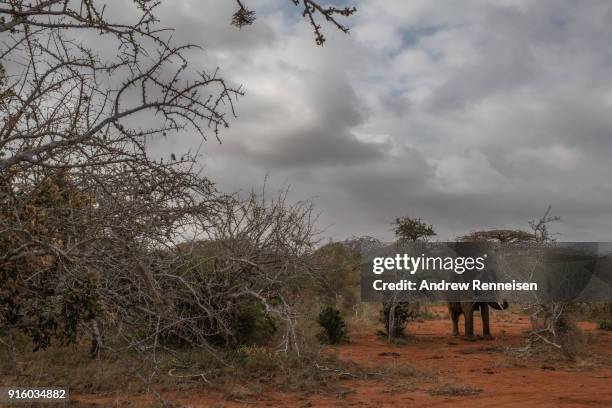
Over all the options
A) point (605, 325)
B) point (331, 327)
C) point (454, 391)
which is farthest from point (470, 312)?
point (454, 391)

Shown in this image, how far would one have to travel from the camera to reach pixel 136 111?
3.85 m

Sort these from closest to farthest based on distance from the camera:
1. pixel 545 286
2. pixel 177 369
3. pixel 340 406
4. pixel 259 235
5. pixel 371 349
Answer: pixel 340 406
pixel 177 369
pixel 259 235
pixel 545 286
pixel 371 349

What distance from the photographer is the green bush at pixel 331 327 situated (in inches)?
594

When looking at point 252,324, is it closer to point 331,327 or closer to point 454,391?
point 454,391

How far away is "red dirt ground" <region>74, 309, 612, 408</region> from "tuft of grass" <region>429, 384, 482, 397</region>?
0.37 ft

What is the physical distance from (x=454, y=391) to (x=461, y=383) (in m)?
0.94

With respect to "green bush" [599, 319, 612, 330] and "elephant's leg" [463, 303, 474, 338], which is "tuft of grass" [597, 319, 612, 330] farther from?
"elephant's leg" [463, 303, 474, 338]

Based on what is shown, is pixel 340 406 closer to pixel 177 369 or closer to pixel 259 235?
pixel 177 369

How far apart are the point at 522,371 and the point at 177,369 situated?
21.3 feet

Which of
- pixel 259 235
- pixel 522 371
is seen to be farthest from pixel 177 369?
pixel 522 371

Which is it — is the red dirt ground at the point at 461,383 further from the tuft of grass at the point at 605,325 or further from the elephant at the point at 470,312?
the tuft of grass at the point at 605,325

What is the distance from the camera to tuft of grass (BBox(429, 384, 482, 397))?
29.8 ft

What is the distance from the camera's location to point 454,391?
9148 millimetres

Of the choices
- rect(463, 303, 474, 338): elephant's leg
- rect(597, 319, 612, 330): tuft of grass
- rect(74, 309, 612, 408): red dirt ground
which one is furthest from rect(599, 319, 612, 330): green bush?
rect(463, 303, 474, 338): elephant's leg
